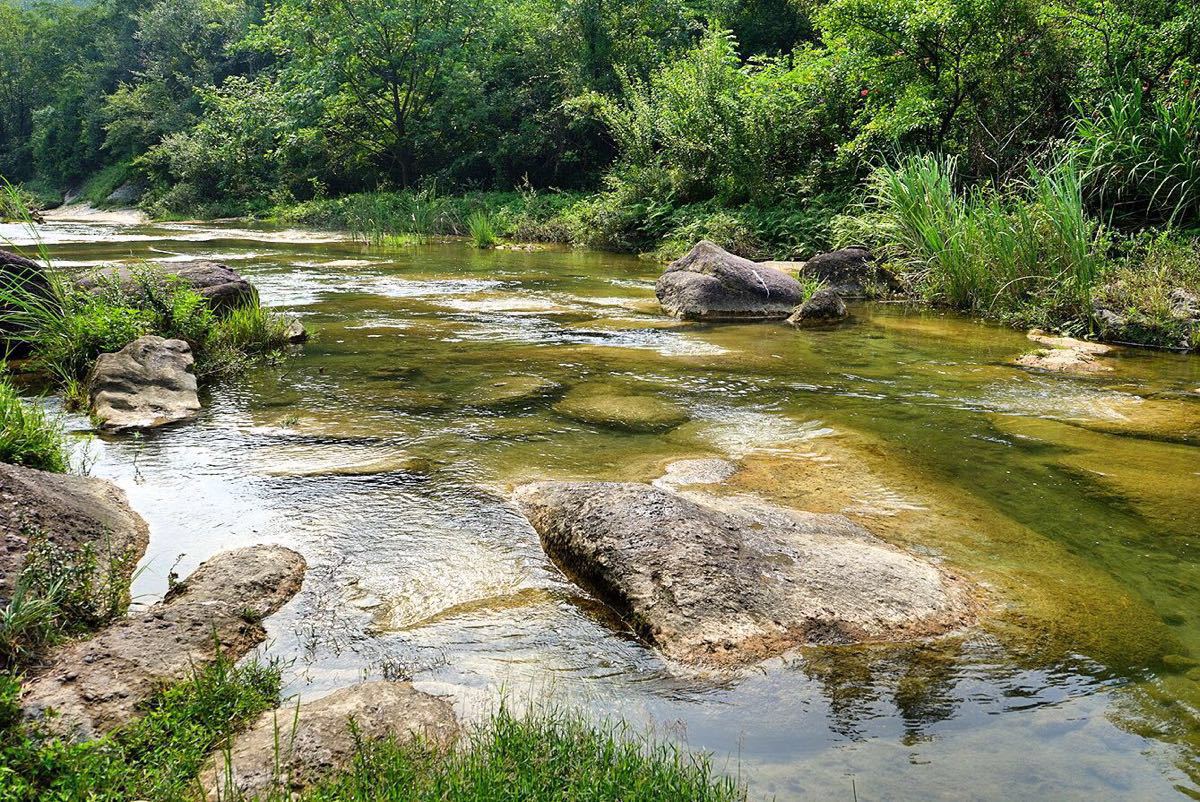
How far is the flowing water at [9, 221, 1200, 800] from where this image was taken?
8.21 ft

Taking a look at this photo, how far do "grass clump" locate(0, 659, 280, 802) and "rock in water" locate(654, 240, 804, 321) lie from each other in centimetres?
839

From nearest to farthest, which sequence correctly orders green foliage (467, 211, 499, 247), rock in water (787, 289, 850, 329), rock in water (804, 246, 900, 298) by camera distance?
rock in water (787, 289, 850, 329) < rock in water (804, 246, 900, 298) < green foliage (467, 211, 499, 247)

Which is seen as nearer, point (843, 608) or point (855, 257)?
point (843, 608)

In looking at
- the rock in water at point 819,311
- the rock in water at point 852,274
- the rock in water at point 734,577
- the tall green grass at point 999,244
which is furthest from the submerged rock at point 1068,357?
the rock in water at point 734,577

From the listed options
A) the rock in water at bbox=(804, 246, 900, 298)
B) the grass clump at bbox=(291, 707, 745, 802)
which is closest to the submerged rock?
the rock in water at bbox=(804, 246, 900, 298)

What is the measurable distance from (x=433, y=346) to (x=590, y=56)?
20.2m

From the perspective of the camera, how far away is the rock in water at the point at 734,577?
9.84ft

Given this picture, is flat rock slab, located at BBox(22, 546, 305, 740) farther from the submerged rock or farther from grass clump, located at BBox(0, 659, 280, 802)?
the submerged rock

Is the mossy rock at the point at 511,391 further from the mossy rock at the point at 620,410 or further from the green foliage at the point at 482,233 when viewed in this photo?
the green foliage at the point at 482,233

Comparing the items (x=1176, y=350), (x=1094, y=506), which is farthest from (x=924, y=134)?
(x=1094, y=506)

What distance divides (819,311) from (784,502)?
6.27 metres

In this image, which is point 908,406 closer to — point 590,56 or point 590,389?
point 590,389

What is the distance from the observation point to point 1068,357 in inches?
298

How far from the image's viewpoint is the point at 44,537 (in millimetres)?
3100
